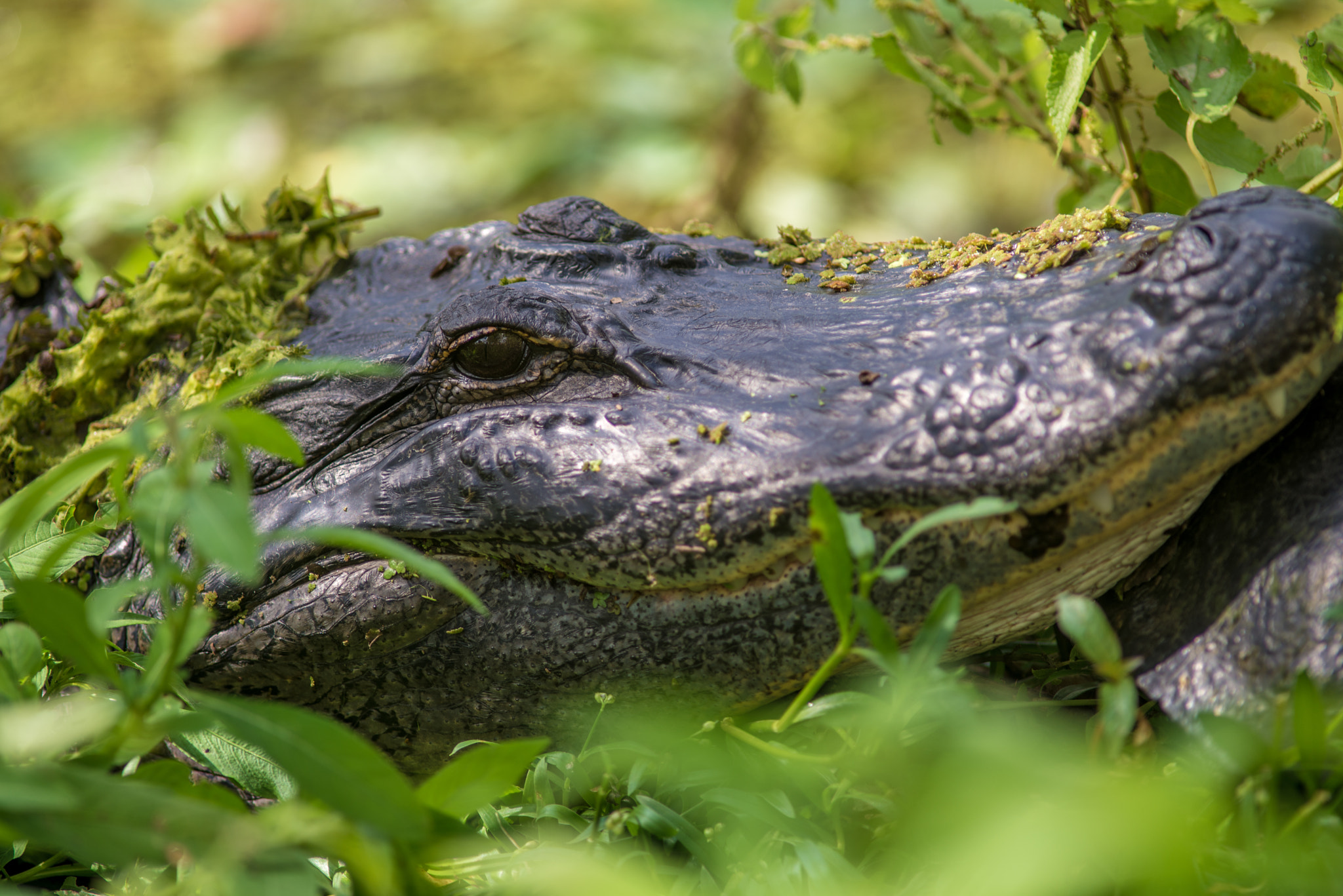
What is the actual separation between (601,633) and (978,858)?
824 mm

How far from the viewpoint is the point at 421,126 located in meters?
7.24

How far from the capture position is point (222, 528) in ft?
3.26

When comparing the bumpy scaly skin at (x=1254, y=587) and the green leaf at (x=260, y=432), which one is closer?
the green leaf at (x=260, y=432)

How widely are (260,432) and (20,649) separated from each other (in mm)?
520

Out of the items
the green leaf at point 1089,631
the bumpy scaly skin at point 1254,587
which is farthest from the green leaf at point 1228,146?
the green leaf at point 1089,631

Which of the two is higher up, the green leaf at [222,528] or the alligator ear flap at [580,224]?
the green leaf at [222,528]

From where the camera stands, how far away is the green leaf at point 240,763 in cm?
179

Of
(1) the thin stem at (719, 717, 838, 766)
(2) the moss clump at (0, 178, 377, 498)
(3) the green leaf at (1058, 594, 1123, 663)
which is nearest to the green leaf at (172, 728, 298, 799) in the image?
(1) the thin stem at (719, 717, 838, 766)

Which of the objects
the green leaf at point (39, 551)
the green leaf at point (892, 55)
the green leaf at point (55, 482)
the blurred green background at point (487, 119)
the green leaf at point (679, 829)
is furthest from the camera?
the blurred green background at point (487, 119)

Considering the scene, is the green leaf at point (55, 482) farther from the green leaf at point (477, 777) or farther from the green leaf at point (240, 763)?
the green leaf at point (240, 763)

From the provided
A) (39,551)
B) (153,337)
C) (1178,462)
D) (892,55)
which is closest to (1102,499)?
(1178,462)

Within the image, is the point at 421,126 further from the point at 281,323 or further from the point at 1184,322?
the point at 1184,322

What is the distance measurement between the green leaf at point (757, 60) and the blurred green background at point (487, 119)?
2090mm

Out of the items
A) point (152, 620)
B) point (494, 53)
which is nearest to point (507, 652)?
point (152, 620)
